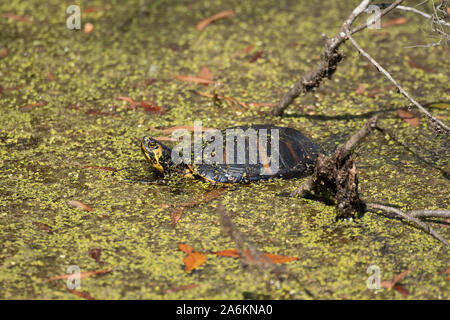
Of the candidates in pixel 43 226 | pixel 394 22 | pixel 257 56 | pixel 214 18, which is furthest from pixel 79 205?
pixel 394 22

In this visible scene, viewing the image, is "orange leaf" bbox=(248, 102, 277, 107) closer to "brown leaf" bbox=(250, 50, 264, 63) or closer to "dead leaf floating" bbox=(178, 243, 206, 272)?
"brown leaf" bbox=(250, 50, 264, 63)

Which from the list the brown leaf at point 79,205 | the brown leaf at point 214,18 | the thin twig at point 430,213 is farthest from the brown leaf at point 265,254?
the brown leaf at point 214,18

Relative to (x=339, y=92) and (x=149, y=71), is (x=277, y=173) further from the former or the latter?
(x=149, y=71)

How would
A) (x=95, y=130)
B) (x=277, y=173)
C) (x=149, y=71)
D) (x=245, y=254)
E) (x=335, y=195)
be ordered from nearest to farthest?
(x=245, y=254) → (x=335, y=195) → (x=277, y=173) → (x=95, y=130) → (x=149, y=71)

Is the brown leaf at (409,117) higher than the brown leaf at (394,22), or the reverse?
the brown leaf at (394,22)

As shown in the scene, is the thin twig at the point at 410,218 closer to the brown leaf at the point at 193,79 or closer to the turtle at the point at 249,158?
the turtle at the point at 249,158

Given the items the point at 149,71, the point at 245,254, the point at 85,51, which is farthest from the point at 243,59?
the point at 245,254
